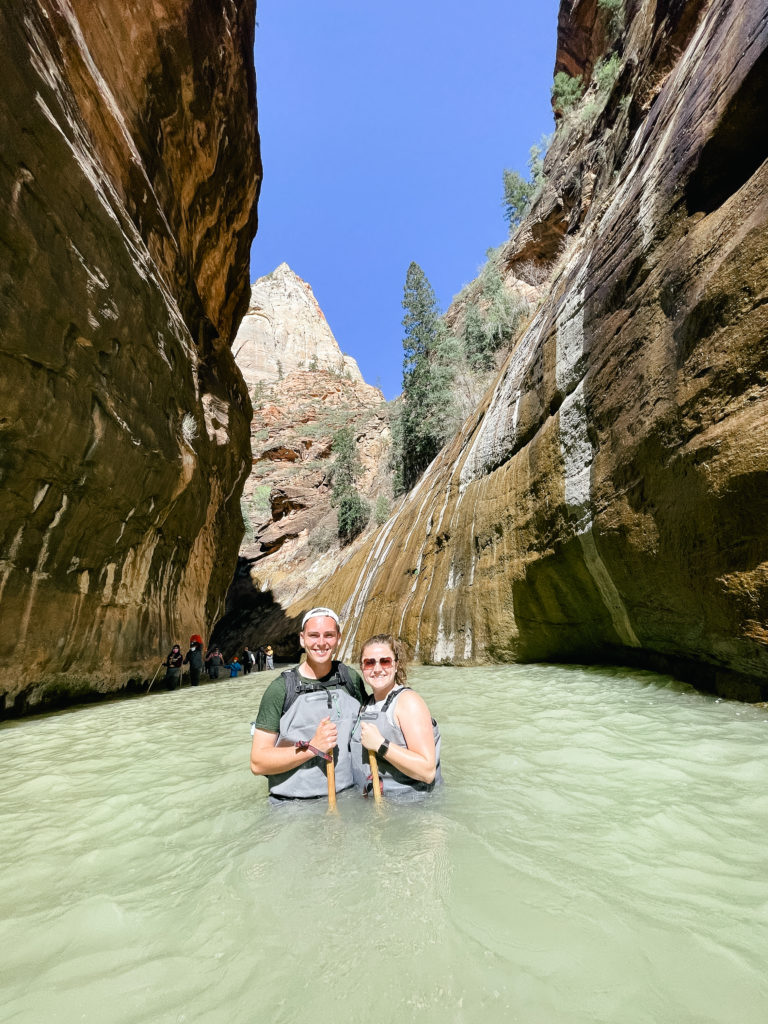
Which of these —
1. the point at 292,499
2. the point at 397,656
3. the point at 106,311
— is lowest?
the point at 397,656

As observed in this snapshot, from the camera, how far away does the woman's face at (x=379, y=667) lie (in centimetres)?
271

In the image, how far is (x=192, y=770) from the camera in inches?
141

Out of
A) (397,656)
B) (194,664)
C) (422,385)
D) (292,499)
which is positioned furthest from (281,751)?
(292,499)

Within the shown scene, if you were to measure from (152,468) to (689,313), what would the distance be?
26.8 feet

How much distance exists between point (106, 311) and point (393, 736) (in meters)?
6.83

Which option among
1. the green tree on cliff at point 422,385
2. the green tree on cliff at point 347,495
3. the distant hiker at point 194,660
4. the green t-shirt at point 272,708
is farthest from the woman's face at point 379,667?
the green tree on cliff at point 347,495

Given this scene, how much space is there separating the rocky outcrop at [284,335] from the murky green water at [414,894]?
191 feet

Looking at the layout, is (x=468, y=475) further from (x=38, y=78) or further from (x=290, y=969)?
(x=290, y=969)

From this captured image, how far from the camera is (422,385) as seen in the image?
67.6 ft

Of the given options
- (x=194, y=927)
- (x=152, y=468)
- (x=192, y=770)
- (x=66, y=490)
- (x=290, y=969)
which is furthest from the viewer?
(x=152, y=468)

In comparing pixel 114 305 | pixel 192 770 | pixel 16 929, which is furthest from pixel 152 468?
pixel 16 929

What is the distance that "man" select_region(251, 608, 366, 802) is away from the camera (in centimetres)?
244

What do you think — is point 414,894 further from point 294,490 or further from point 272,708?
point 294,490

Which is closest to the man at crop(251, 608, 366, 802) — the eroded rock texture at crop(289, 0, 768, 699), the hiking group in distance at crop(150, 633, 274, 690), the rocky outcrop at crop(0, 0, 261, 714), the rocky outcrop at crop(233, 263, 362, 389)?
the eroded rock texture at crop(289, 0, 768, 699)
